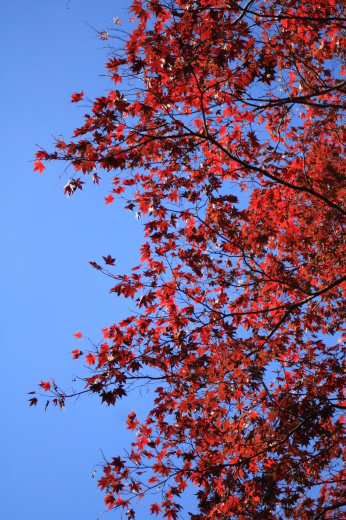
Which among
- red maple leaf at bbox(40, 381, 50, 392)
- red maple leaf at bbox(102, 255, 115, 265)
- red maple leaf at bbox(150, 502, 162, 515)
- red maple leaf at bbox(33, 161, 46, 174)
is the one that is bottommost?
red maple leaf at bbox(150, 502, 162, 515)

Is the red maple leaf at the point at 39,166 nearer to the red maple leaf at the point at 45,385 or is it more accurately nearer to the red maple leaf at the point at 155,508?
the red maple leaf at the point at 45,385

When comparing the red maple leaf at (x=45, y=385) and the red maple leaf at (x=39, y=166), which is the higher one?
the red maple leaf at (x=39, y=166)

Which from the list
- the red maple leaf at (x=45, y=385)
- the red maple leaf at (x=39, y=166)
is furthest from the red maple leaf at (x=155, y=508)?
the red maple leaf at (x=39, y=166)

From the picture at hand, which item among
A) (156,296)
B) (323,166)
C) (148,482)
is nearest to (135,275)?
(156,296)

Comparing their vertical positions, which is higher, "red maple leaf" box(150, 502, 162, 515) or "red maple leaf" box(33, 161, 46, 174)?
"red maple leaf" box(33, 161, 46, 174)

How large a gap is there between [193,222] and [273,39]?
3084 millimetres

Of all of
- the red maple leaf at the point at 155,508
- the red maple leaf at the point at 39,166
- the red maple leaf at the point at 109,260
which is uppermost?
the red maple leaf at the point at 39,166

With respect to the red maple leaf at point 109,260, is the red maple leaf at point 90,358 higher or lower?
lower

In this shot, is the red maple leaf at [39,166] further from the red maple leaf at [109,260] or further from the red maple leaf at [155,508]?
the red maple leaf at [155,508]

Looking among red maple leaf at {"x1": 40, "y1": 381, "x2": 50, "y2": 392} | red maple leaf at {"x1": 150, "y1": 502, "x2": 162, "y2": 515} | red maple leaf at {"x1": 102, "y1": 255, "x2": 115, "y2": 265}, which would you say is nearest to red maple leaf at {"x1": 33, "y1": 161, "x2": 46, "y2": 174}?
red maple leaf at {"x1": 102, "y1": 255, "x2": 115, "y2": 265}

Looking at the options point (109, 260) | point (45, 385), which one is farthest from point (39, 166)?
point (45, 385)

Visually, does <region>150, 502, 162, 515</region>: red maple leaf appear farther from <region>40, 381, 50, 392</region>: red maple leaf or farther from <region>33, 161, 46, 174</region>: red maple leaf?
<region>33, 161, 46, 174</region>: red maple leaf

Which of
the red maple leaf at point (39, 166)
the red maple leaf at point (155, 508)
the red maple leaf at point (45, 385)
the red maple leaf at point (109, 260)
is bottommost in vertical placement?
the red maple leaf at point (155, 508)

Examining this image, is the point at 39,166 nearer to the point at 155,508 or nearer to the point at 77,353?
the point at 77,353
